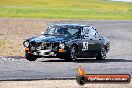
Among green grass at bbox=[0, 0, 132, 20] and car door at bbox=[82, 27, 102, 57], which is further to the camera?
green grass at bbox=[0, 0, 132, 20]

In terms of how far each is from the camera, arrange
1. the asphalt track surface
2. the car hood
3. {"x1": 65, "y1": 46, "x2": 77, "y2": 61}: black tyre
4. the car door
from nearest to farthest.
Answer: the asphalt track surface, the car hood, {"x1": 65, "y1": 46, "x2": 77, "y2": 61}: black tyre, the car door

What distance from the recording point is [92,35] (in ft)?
81.8

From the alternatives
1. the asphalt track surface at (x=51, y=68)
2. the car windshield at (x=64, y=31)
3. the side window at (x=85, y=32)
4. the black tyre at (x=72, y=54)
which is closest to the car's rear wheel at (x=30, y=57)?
the asphalt track surface at (x=51, y=68)

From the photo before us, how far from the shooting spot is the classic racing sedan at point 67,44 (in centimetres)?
2280

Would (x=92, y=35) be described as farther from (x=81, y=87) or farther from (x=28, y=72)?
(x=81, y=87)

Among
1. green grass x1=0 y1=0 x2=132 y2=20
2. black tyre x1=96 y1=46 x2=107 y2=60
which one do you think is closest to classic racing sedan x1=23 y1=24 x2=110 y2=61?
black tyre x1=96 y1=46 x2=107 y2=60

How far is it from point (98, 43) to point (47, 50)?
2899mm

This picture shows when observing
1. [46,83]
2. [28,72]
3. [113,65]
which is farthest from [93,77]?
[113,65]

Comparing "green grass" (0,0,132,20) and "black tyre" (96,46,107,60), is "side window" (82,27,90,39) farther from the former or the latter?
"green grass" (0,0,132,20)

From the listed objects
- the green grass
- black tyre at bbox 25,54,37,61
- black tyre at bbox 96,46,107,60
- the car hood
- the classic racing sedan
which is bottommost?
the green grass

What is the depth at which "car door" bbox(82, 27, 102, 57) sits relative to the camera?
24.2 m

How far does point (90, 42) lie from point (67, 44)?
5.71ft

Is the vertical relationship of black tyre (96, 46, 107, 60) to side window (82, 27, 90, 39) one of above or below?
below

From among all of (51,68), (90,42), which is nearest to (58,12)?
(90,42)
